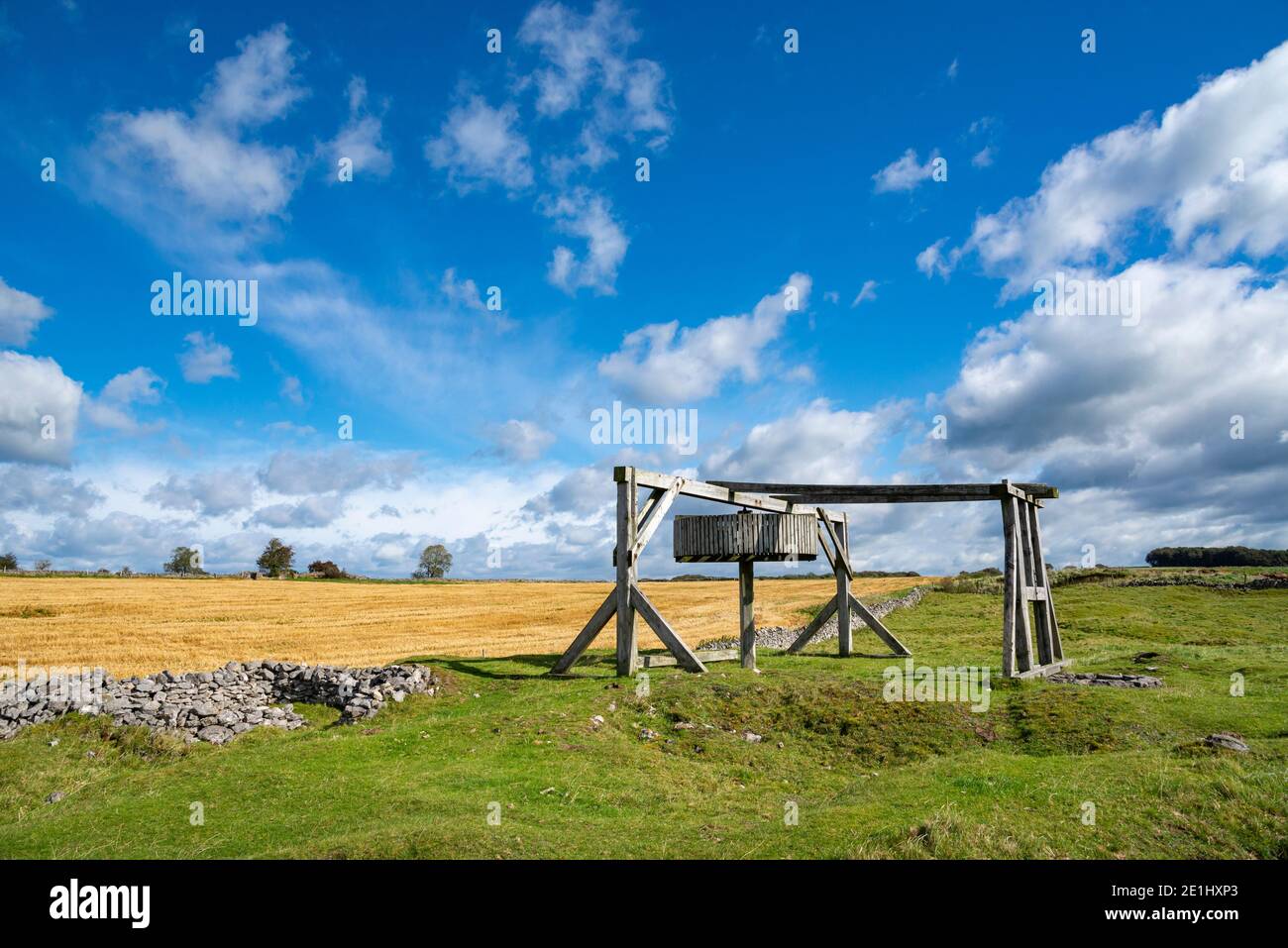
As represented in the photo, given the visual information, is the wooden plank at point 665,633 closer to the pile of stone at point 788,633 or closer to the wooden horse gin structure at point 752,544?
the wooden horse gin structure at point 752,544

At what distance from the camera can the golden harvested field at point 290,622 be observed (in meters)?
26.5

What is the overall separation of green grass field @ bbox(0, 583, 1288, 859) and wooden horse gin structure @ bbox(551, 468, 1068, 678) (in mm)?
1133

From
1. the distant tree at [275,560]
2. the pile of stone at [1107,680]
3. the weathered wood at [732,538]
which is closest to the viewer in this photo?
the pile of stone at [1107,680]

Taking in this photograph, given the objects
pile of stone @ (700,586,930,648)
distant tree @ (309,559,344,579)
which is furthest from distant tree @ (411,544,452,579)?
pile of stone @ (700,586,930,648)

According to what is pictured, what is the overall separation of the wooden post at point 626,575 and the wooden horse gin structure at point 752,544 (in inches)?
0.9

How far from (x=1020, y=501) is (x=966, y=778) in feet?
36.6

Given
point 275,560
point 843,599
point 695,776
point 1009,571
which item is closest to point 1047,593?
point 1009,571

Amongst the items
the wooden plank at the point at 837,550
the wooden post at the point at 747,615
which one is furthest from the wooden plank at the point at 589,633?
the wooden plank at the point at 837,550

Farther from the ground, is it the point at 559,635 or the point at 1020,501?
the point at 1020,501

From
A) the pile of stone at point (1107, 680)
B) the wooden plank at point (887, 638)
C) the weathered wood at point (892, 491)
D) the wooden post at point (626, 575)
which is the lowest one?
the pile of stone at point (1107, 680)
